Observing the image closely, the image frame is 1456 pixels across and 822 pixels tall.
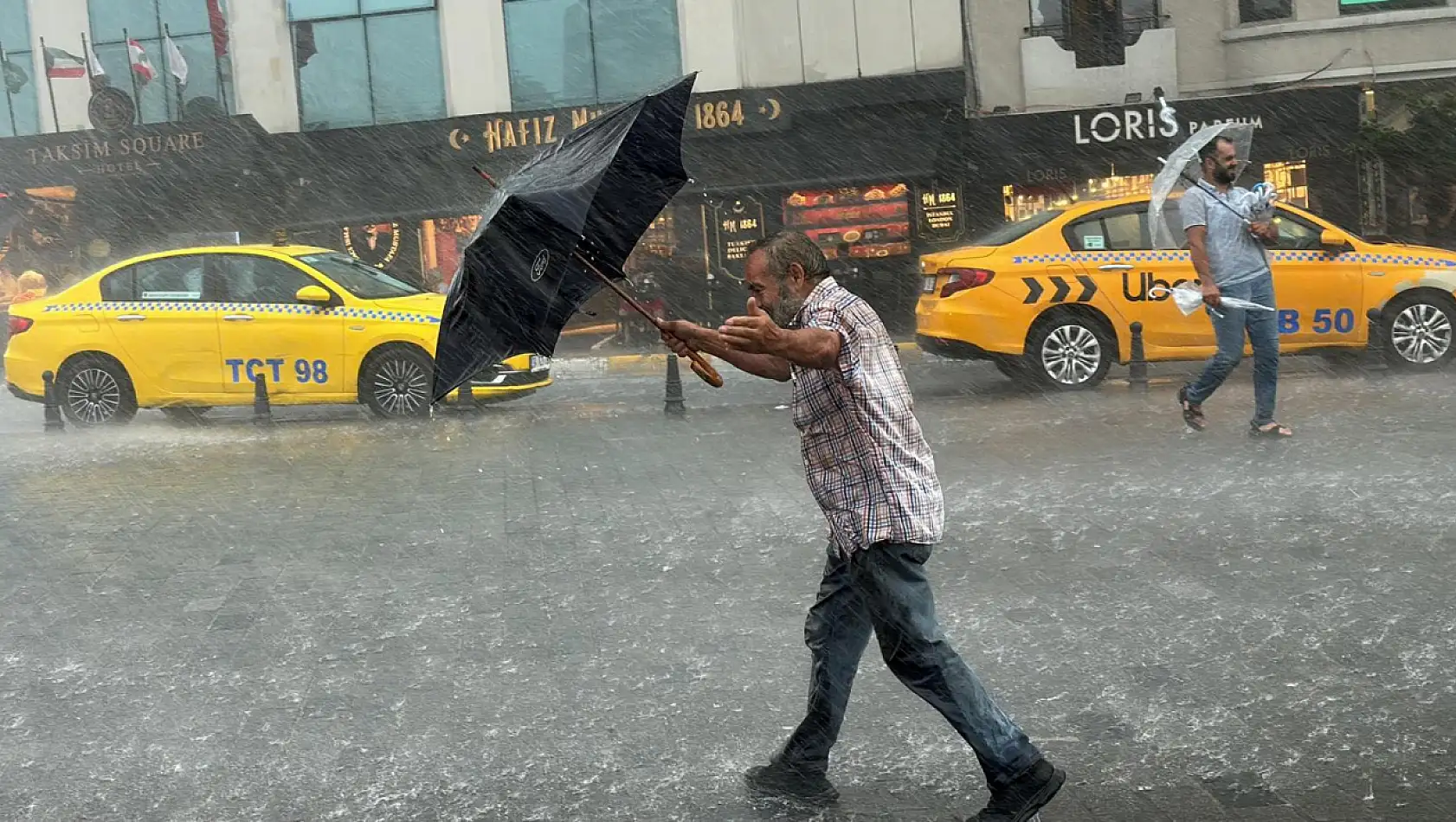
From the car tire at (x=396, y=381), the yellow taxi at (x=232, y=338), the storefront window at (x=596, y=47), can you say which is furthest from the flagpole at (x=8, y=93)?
the car tire at (x=396, y=381)

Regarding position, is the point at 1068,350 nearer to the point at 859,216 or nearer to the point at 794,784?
the point at 794,784

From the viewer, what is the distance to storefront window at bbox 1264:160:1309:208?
21156mm

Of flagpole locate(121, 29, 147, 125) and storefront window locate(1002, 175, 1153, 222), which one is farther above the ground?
flagpole locate(121, 29, 147, 125)

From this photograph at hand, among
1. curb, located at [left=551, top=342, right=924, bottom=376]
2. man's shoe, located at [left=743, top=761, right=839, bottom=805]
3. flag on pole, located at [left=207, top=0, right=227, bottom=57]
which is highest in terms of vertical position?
flag on pole, located at [left=207, top=0, right=227, bottom=57]

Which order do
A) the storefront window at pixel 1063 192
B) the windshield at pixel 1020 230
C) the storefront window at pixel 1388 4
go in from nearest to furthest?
the windshield at pixel 1020 230 → the storefront window at pixel 1388 4 → the storefront window at pixel 1063 192

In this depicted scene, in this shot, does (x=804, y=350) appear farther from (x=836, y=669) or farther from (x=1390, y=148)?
(x=1390, y=148)

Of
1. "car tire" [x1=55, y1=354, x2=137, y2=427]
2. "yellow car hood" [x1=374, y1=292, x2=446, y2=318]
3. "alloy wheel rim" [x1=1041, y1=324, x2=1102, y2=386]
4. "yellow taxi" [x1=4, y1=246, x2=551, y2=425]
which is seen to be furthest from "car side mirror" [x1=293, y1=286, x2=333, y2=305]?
"alloy wheel rim" [x1=1041, y1=324, x2=1102, y2=386]

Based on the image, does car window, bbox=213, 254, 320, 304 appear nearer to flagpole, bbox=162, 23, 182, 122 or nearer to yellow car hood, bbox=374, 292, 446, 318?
yellow car hood, bbox=374, 292, 446, 318

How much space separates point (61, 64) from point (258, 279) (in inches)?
494

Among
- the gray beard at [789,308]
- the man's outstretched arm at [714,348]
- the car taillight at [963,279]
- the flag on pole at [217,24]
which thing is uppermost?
the flag on pole at [217,24]

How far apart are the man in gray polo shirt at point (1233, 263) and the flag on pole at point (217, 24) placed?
1781cm

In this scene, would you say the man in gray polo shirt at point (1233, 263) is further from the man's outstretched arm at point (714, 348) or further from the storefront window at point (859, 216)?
the storefront window at point (859, 216)

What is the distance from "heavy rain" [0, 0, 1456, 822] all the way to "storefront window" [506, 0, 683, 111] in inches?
2.6

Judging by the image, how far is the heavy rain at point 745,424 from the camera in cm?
438
